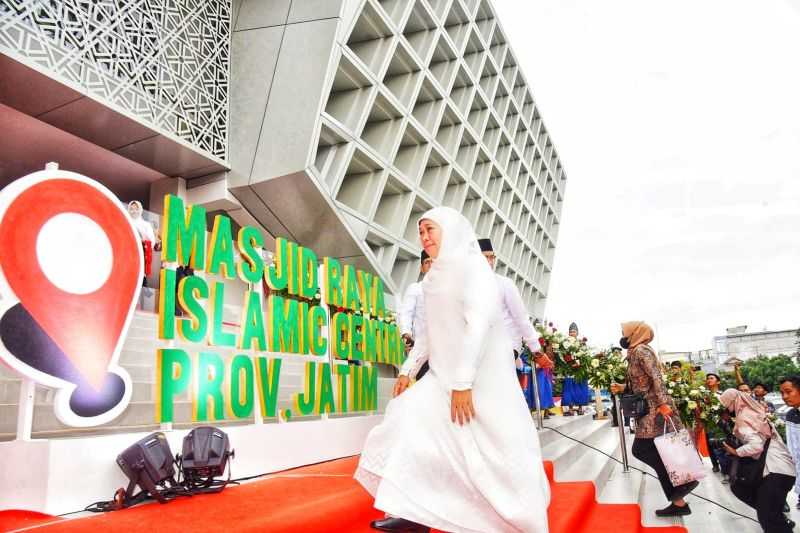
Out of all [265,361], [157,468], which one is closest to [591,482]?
[265,361]

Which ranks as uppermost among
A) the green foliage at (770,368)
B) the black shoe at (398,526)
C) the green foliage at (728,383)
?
the green foliage at (728,383)

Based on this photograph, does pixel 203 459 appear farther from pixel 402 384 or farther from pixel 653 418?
pixel 653 418

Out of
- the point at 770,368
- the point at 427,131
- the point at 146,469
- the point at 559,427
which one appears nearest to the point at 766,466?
the point at 559,427

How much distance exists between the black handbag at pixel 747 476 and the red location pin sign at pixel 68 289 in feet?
17.8

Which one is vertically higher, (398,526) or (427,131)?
(427,131)

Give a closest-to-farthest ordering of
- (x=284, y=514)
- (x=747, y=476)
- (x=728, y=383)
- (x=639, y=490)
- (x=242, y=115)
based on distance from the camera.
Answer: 1. (x=284, y=514)
2. (x=747, y=476)
3. (x=639, y=490)
4. (x=242, y=115)
5. (x=728, y=383)

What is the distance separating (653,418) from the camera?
4863 millimetres

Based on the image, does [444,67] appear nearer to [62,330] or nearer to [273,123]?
[273,123]

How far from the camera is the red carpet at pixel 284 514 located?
2826 mm

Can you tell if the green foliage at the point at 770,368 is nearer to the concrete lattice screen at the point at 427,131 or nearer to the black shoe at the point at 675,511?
the concrete lattice screen at the point at 427,131

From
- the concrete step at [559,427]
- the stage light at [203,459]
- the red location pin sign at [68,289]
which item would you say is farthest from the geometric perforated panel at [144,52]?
the concrete step at [559,427]

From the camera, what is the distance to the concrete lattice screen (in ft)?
47.9

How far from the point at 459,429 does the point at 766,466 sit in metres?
3.99

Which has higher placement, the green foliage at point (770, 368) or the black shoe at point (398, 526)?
the black shoe at point (398, 526)
